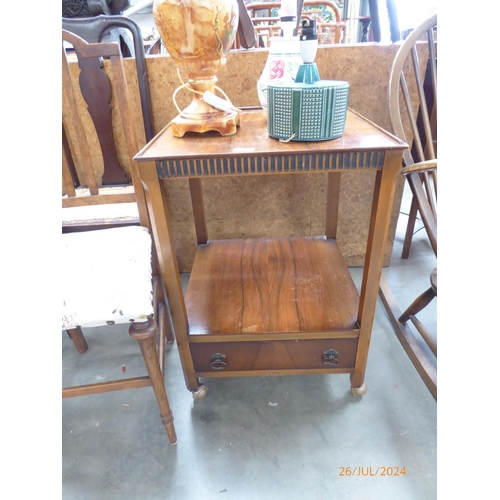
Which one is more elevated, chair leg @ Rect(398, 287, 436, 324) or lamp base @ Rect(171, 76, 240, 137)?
lamp base @ Rect(171, 76, 240, 137)

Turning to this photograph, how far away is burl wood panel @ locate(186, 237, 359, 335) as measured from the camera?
0.85 meters

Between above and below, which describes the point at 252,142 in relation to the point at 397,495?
above

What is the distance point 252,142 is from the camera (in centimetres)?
70

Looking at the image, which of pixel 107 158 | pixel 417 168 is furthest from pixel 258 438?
pixel 107 158

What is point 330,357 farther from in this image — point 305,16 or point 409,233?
point 305,16

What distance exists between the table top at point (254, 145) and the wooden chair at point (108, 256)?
7.2 inches

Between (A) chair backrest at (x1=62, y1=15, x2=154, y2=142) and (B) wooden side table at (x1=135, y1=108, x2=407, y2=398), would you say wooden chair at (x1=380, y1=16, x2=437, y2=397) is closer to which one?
(B) wooden side table at (x1=135, y1=108, x2=407, y2=398)

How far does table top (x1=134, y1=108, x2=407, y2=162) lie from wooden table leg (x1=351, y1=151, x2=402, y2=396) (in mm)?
48

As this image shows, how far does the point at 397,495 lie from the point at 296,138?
0.81 m

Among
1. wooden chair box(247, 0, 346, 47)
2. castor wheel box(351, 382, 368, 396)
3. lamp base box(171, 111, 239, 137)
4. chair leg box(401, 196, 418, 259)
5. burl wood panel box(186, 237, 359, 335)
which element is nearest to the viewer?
lamp base box(171, 111, 239, 137)

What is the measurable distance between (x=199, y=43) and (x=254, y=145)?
0.76ft

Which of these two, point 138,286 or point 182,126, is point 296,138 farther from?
point 138,286
